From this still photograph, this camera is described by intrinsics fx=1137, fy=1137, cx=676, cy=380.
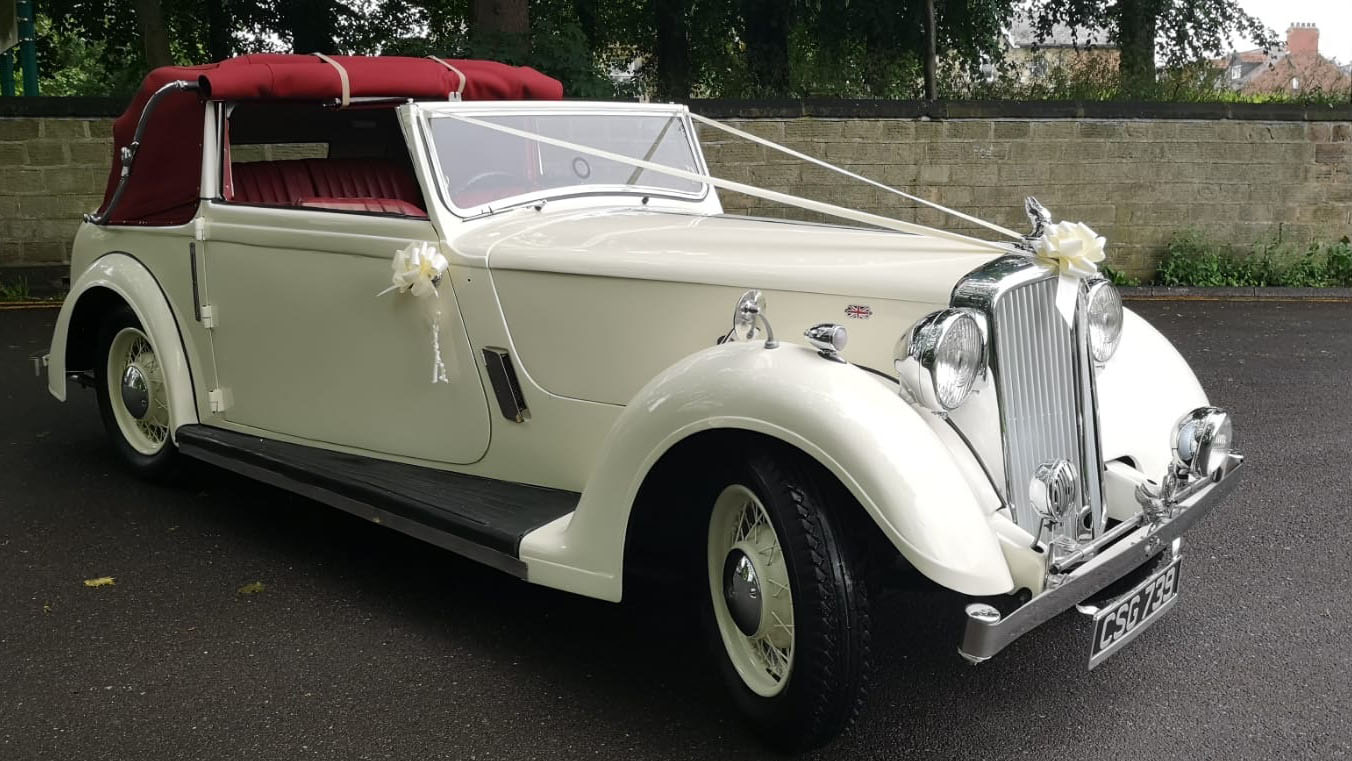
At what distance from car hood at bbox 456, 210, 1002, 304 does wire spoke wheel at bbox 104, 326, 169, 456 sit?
71.9 inches

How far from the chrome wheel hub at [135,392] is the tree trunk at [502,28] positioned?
588 centimetres

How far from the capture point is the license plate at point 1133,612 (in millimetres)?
2555

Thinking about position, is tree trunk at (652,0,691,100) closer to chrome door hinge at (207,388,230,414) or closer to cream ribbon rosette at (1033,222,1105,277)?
chrome door hinge at (207,388,230,414)

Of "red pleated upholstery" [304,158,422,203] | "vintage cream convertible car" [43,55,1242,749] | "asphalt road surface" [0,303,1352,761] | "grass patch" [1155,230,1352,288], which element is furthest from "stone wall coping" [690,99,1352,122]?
"asphalt road surface" [0,303,1352,761]

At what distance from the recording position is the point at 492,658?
10.5ft

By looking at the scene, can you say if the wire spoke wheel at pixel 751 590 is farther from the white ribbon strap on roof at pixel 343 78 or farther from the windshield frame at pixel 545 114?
the white ribbon strap on roof at pixel 343 78

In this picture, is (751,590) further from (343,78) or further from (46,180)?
(46,180)

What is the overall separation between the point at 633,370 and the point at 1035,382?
1.09m

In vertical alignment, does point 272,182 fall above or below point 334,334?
above

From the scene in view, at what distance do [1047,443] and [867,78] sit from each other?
937 cm

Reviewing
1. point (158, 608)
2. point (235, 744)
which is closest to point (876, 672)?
point (235, 744)

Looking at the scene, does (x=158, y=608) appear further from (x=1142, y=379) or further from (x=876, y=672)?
(x=1142, y=379)

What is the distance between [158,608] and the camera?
3.54 m

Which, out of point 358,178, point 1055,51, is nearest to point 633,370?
point 358,178
